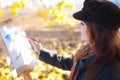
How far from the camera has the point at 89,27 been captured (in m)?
2.58

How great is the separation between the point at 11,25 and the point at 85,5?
2.64ft

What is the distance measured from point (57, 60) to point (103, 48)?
82 cm

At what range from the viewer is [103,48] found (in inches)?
99.1

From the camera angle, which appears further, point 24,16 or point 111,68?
point 24,16

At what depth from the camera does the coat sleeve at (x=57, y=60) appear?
3268 mm

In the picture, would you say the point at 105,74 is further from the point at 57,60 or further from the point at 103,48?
the point at 57,60

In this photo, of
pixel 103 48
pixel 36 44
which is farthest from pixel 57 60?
pixel 103 48

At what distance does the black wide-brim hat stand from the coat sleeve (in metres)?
0.72

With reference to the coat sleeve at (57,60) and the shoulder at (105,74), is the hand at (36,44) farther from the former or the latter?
the shoulder at (105,74)

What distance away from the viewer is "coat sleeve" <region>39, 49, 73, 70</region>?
327 centimetres

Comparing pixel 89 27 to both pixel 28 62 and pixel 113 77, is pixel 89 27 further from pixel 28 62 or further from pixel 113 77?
pixel 28 62

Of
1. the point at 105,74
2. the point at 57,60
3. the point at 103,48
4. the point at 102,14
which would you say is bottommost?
the point at 57,60

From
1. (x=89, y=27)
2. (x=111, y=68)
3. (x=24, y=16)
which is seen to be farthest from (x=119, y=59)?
(x=24, y=16)

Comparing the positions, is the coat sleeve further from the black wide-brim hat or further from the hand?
the black wide-brim hat
